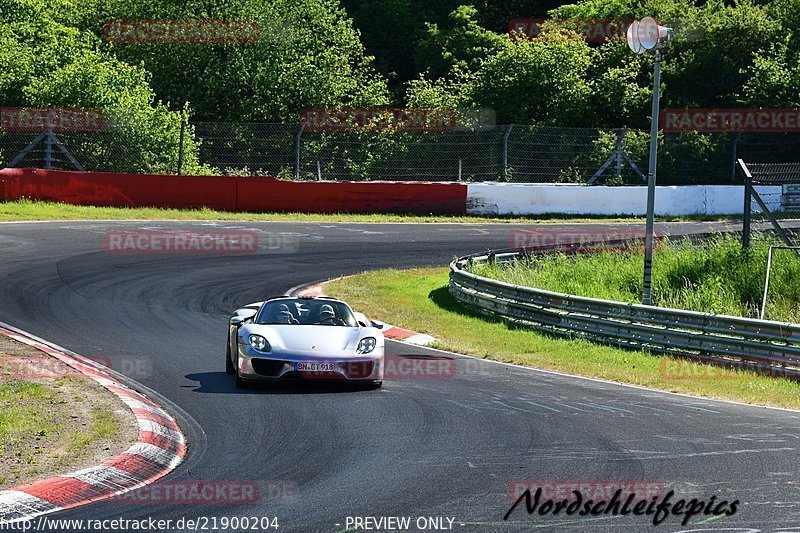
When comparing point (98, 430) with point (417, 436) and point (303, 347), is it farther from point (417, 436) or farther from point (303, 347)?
point (303, 347)

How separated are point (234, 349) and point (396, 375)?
83.8 inches

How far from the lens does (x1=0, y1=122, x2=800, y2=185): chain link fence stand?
3453 cm

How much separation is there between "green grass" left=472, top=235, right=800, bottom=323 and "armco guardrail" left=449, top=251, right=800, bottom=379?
2504mm

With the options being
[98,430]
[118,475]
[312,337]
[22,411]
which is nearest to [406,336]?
[312,337]

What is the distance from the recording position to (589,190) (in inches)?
1438

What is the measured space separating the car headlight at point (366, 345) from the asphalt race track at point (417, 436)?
1.59ft

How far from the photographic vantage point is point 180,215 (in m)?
31.5

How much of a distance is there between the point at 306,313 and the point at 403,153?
75.4ft

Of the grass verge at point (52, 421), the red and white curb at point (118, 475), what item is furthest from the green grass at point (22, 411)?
the red and white curb at point (118, 475)

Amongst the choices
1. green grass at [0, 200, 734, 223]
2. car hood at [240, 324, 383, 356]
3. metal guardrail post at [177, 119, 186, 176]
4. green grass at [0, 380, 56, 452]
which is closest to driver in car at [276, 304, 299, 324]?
car hood at [240, 324, 383, 356]

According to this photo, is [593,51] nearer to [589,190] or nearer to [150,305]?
[589,190]

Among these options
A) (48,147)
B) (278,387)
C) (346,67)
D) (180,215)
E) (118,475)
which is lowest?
→ (278,387)

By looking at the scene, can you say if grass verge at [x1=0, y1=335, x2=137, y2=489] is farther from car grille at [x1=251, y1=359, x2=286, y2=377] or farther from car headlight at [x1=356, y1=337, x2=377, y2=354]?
car headlight at [x1=356, y1=337, x2=377, y2=354]

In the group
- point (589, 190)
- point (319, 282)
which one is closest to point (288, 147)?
point (589, 190)
